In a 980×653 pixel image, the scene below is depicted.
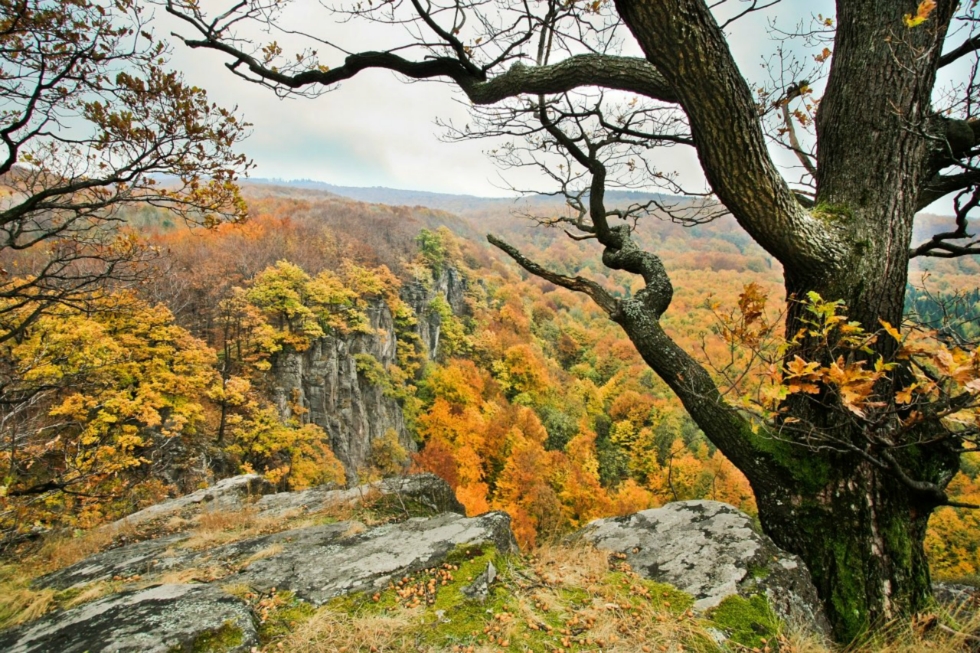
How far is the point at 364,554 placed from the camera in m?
3.48

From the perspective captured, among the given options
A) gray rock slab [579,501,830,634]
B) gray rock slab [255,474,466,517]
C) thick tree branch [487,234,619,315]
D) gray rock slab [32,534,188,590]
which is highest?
thick tree branch [487,234,619,315]

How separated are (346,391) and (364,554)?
19.5m

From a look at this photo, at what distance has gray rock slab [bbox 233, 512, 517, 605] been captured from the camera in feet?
10.1

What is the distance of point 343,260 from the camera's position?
2867 centimetres

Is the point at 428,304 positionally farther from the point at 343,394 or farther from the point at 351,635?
the point at 351,635

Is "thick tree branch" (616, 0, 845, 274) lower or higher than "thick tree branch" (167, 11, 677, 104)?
lower

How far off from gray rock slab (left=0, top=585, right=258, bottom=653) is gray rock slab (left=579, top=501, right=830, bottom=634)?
271cm

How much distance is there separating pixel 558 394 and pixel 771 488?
35.9m

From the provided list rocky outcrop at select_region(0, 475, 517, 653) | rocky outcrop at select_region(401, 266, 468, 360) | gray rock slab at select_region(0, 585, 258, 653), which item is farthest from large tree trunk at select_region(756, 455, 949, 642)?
rocky outcrop at select_region(401, 266, 468, 360)

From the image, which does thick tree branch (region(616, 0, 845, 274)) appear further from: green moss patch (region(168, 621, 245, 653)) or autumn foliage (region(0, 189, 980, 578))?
green moss patch (region(168, 621, 245, 653))

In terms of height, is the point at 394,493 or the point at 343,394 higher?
the point at 394,493

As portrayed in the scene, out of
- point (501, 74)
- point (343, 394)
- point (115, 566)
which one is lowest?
point (343, 394)

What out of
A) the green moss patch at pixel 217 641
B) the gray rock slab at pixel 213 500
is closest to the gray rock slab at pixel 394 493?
the gray rock slab at pixel 213 500

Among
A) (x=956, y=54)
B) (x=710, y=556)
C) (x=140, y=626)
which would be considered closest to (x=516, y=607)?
(x=710, y=556)
